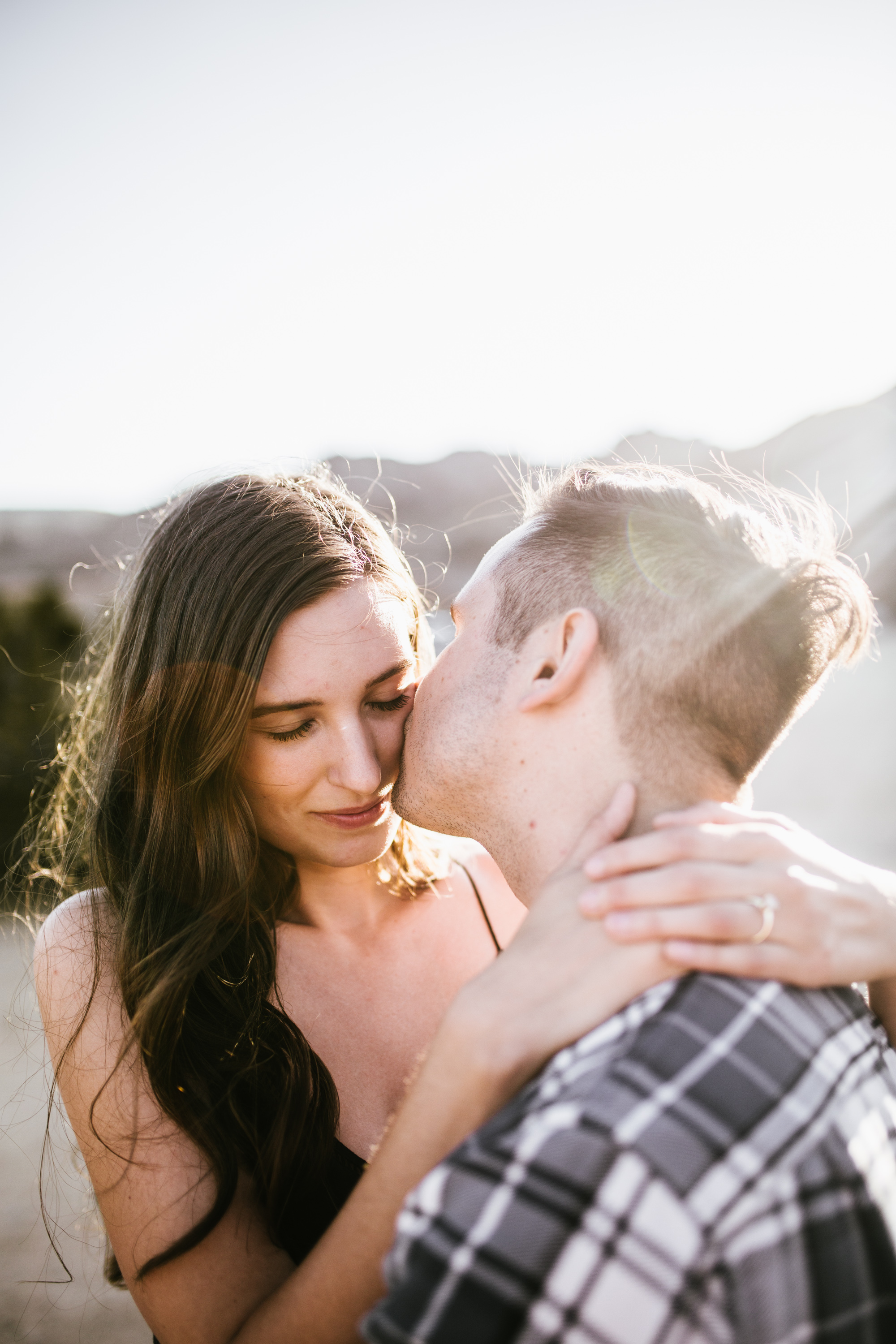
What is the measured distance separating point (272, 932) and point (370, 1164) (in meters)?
1.18

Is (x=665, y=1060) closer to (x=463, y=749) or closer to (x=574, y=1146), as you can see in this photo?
(x=574, y=1146)

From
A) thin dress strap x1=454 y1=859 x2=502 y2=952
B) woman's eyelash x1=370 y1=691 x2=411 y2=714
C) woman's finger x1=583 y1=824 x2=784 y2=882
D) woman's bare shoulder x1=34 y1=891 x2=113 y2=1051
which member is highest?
woman's finger x1=583 y1=824 x2=784 y2=882

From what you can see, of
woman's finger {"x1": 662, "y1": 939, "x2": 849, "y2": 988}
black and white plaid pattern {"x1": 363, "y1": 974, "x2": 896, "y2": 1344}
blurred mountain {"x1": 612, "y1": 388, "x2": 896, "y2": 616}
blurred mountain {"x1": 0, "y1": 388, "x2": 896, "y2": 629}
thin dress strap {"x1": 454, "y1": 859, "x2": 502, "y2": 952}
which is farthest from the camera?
blurred mountain {"x1": 612, "y1": 388, "x2": 896, "y2": 616}

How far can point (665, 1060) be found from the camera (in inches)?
47.4

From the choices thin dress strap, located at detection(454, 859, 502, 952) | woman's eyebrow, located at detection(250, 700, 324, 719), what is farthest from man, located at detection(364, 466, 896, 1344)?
thin dress strap, located at detection(454, 859, 502, 952)

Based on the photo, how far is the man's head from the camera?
180 cm

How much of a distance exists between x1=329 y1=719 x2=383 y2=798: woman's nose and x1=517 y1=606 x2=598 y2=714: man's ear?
0.57 meters

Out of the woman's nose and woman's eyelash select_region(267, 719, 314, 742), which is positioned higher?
woman's eyelash select_region(267, 719, 314, 742)

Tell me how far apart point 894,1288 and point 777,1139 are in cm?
33

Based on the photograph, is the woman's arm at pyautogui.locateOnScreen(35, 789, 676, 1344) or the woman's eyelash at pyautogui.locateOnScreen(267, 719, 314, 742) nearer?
the woman's arm at pyautogui.locateOnScreen(35, 789, 676, 1344)

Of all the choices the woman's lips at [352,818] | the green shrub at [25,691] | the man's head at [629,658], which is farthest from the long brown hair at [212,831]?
the green shrub at [25,691]

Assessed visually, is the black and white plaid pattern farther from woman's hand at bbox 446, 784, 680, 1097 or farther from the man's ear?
the man's ear

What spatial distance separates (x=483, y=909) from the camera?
3004 millimetres

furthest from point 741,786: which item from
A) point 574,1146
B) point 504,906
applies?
point 504,906
